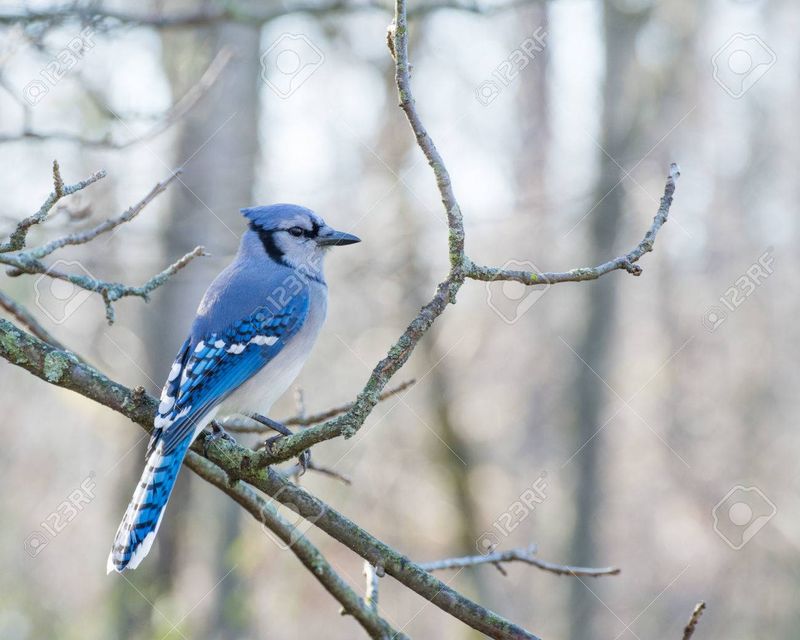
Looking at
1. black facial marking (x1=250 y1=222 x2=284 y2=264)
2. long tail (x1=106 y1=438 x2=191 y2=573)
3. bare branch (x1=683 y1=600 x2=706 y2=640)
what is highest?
black facial marking (x1=250 y1=222 x2=284 y2=264)

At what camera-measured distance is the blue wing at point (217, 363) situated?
8.73 feet

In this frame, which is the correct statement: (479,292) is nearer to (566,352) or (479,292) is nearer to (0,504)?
(566,352)

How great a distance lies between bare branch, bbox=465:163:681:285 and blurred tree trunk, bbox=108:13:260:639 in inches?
140

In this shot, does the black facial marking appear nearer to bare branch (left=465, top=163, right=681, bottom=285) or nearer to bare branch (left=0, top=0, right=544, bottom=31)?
bare branch (left=0, top=0, right=544, bottom=31)

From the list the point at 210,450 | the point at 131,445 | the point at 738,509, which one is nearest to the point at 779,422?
the point at 738,509

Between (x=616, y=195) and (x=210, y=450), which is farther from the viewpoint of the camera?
(x=616, y=195)

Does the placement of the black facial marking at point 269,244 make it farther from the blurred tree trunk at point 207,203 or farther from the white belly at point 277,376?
the blurred tree trunk at point 207,203

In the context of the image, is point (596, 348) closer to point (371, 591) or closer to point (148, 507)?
point (371, 591)

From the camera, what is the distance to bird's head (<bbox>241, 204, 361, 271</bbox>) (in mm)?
3678

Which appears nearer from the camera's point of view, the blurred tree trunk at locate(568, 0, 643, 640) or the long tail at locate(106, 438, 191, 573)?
the long tail at locate(106, 438, 191, 573)

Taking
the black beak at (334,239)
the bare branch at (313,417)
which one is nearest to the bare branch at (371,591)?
the bare branch at (313,417)

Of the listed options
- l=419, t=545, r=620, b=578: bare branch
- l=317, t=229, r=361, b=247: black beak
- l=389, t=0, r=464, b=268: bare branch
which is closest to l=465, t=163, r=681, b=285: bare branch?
l=389, t=0, r=464, b=268: bare branch

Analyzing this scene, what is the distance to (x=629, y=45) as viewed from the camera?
8.30m

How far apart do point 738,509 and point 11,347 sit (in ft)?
29.0
